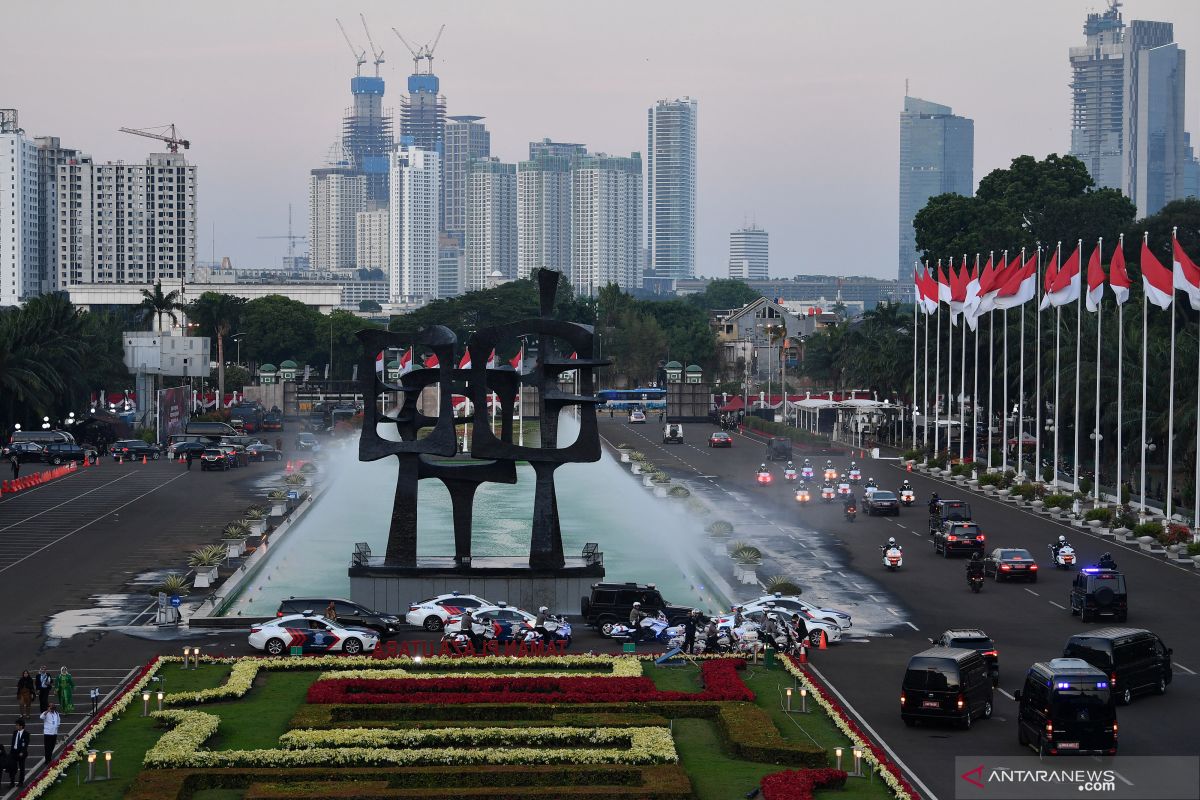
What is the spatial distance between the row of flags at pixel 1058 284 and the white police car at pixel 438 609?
30923mm

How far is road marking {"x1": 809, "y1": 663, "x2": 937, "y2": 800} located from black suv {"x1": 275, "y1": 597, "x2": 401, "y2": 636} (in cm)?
1234

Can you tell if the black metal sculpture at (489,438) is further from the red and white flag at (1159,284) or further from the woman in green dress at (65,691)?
the red and white flag at (1159,284)

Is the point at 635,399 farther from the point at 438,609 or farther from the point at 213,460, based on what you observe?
the point at 438,609

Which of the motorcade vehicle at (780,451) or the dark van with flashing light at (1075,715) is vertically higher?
the motorcade vehicle at (780,451)

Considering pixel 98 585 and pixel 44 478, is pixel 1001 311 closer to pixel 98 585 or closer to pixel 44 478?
pixel 44 478

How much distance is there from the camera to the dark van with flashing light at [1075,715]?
33188mm

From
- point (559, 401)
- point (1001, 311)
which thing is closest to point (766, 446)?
point (1001, 311)

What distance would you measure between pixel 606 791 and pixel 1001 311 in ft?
299

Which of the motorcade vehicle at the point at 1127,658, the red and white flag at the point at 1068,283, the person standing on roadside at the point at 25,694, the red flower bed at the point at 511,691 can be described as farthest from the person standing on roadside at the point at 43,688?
the red and white flag at the point at 1068,283

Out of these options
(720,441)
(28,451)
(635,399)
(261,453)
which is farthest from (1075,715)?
(635,399)

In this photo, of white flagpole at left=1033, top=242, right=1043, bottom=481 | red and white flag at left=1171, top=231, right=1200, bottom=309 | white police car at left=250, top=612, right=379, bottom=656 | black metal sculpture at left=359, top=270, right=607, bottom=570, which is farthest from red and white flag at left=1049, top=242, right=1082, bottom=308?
white police car at left=250, top=612, right=379, bottom=656

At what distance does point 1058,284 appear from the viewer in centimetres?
7925

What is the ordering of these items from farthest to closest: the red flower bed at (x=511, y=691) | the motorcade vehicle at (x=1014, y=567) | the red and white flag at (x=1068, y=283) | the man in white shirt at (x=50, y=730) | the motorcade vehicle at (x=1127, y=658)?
the red and white flag at (x=1068, y=283) < the motorcade vehicle at (x=1014, y=567) < the motorcade vehicle at (x=1127, y=658) < the red flower bed at (x=511, y=691) < the man in white shirt at (x=50, y=730)

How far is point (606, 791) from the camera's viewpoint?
3175cm
